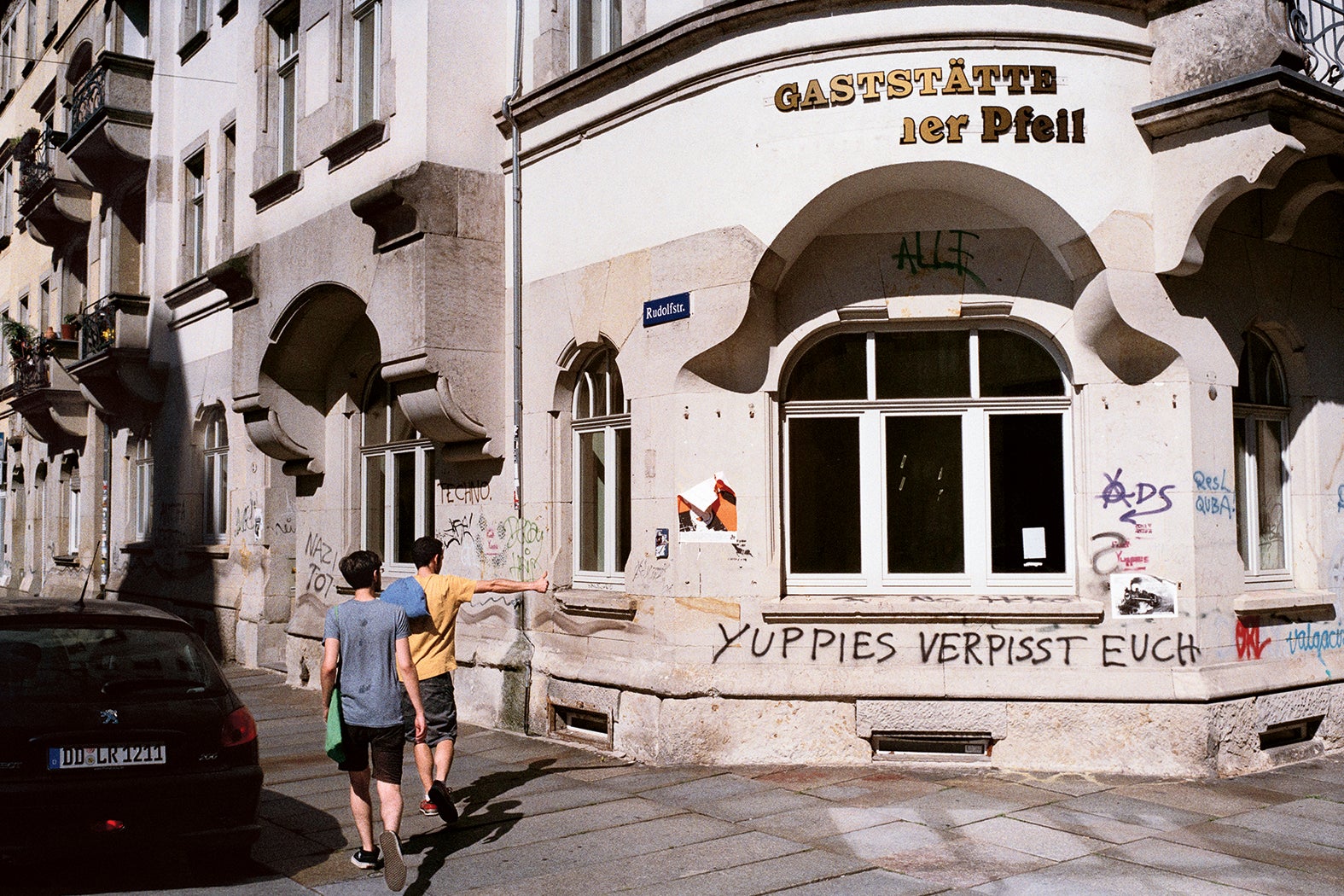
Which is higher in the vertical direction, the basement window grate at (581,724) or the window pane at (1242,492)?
the window pane at (1242,492)

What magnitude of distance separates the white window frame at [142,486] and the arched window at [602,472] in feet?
36.6

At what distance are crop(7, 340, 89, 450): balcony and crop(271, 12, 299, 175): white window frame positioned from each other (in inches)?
422

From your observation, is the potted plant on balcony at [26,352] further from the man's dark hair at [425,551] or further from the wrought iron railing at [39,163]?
the man's dark hair at [425,551]

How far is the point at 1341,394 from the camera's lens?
34.3 feet

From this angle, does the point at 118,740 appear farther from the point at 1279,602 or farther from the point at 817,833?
the point at 1279,602

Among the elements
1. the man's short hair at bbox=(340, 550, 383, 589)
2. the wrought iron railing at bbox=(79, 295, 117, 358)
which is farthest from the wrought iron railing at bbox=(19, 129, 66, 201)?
the man's short hair at bbox=(340, 550, 383, 589)

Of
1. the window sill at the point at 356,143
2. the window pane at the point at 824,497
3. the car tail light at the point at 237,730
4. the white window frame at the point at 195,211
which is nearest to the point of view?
the car tail light at the point at 237,730

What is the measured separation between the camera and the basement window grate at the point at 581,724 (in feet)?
32.2

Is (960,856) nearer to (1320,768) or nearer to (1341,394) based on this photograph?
(1320,768)

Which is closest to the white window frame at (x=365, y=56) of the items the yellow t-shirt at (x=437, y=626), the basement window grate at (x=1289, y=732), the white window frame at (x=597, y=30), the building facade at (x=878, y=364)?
the building facade at (x=878, y=364)

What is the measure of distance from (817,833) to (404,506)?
23.8ft

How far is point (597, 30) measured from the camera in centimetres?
1078

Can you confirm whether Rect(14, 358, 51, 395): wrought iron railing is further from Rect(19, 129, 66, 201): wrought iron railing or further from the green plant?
Rect(19, 129, 66, 201): wrought iron railing

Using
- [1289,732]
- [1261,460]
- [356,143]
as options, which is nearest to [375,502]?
[356,143]
